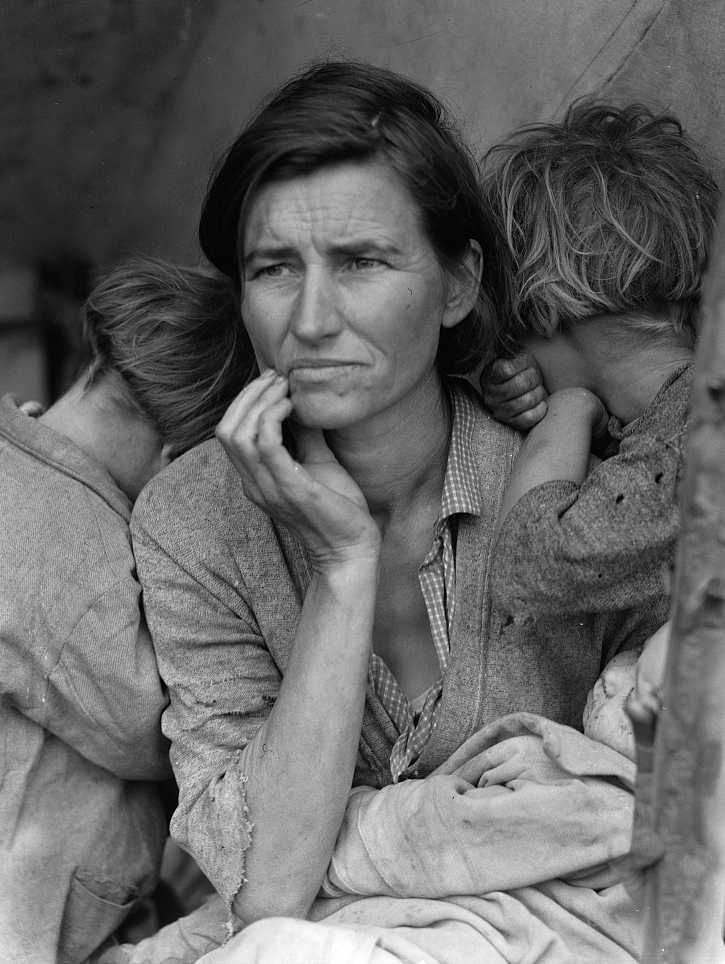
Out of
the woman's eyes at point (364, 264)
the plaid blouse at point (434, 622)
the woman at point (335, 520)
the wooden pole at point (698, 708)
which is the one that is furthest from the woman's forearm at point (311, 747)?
the wooden pole at point (698, 708)

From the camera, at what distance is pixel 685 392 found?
2.23m

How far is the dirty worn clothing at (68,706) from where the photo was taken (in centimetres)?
241

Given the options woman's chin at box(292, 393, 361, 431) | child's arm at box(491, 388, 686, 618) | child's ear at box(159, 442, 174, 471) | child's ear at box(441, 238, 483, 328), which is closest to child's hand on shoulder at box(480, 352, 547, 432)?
child's ear at box(441, 238, 483, 328)

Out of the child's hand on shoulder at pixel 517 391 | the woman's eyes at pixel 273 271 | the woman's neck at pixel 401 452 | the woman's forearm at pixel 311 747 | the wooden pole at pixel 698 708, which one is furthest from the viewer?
the child's hand on shoulder at pixel 517 391

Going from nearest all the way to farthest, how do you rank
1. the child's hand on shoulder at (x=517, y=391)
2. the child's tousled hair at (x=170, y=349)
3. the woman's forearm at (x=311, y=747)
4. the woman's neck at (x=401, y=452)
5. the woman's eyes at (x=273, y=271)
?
the woman's forearm at (x=311, y=747), the woman's eyes at (x=273, y=271), the woman's neck at (x=401, y=452), the child's hand on shoulder at (x=517, y=391), the child's tousled hair at (x=170, y=349)

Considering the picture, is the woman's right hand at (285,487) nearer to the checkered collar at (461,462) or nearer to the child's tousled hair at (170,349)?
the checkered collar at (461,462)

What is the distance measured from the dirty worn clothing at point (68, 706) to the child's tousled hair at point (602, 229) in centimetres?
88

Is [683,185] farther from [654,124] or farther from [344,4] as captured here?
[344,4]

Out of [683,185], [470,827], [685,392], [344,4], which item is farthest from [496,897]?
[344,4]

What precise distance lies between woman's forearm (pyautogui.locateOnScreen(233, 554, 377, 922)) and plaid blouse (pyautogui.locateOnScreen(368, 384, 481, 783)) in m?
0.20

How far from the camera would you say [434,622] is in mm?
2342

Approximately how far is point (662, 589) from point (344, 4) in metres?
1.82

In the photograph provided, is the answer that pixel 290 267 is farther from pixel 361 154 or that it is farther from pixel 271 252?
pixel 361 154

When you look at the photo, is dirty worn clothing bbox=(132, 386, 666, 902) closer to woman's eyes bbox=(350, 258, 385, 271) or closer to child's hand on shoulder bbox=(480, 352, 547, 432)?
child's hand on shoulder bbox=(480, 352, 547, 432)
